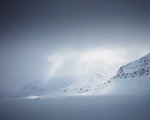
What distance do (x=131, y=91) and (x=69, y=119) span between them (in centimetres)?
15993

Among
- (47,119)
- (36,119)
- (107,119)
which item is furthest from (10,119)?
(107,119)

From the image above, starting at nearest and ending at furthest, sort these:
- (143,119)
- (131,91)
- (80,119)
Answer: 1. (143,119)
2. (80,119)
3. (131,91)

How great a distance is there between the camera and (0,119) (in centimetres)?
5262

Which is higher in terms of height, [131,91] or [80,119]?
[131,91]

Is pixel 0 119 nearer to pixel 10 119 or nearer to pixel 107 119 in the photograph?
pixel 10 119

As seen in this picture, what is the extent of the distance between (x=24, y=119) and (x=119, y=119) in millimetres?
31770

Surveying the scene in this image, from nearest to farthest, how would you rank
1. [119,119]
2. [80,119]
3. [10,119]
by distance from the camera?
[119,119] → [80,119] → [10,119]

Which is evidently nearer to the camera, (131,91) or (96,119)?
(96,119)

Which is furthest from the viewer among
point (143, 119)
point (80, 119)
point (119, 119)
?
point (80, 119)

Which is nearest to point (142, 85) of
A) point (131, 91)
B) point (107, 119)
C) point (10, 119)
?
point (131, 91)

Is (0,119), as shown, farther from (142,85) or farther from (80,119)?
(142,85)

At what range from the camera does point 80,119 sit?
49.9m

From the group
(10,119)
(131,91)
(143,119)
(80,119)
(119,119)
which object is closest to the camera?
(143,119)

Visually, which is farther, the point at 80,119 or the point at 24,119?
the point at 24,119
